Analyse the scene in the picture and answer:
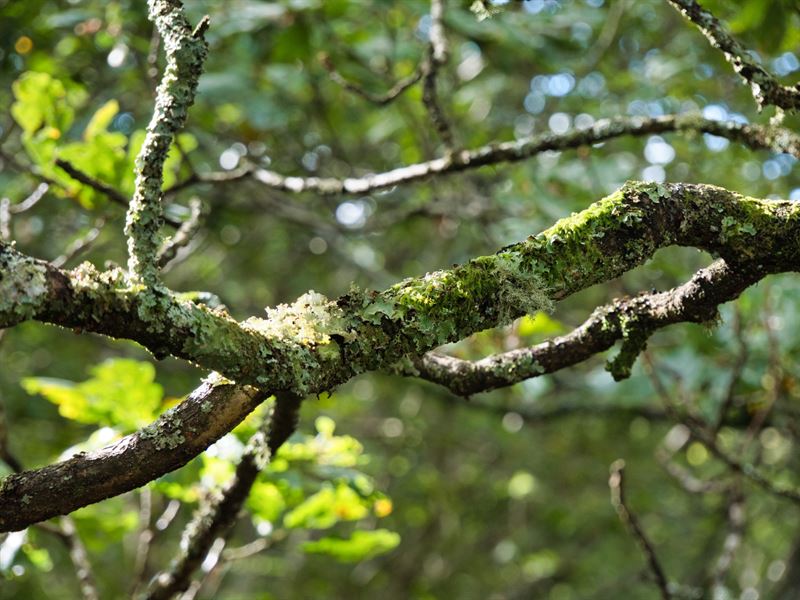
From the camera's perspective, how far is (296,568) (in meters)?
6.56

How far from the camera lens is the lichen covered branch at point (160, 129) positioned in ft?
3.37

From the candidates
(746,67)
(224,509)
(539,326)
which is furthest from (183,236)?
(539,326)

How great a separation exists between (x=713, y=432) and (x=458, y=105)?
225 centimetres

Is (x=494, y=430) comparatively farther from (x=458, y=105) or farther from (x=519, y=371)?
(x=519, y=371)

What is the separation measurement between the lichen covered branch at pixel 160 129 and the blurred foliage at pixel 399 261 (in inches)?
26.9

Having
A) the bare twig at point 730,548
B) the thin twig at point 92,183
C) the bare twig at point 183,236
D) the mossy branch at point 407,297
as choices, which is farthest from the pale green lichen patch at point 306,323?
the bare twig at point 730,548

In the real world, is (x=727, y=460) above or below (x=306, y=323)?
below

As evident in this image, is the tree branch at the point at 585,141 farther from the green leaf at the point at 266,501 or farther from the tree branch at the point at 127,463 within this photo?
the tree branch at the point at 127,463

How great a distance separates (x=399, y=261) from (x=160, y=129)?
198 inches

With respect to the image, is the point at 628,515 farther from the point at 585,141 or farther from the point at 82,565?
the point at 82,565

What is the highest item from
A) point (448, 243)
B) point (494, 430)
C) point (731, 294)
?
point (731, 294)

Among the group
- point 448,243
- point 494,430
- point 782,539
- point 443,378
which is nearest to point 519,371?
point 443,378

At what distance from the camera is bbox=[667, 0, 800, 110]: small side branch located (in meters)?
1.55

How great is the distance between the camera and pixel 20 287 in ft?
2.93
